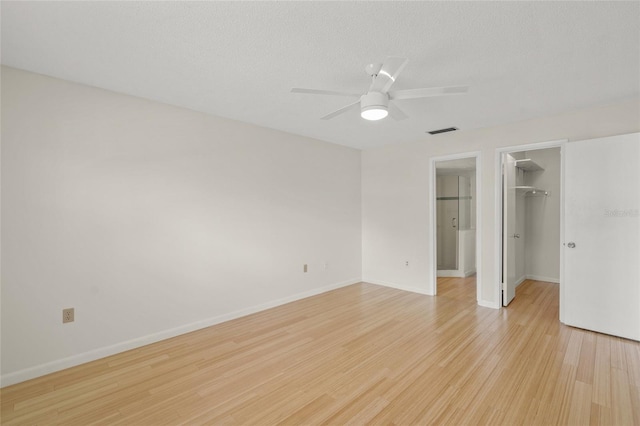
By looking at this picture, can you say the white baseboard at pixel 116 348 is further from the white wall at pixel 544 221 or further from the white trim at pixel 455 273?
the white wall at pixel 544 221

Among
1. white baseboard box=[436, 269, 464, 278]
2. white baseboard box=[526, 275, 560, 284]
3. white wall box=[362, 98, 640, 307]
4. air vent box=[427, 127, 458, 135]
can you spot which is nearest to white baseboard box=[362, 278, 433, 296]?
white wall box=[362, 98, 640, 307]

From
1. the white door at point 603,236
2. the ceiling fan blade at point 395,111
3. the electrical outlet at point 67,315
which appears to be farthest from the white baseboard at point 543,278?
the electrical outlet at point 67,315

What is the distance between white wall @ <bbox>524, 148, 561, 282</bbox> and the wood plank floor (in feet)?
8.28

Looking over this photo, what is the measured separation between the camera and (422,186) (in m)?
4.79

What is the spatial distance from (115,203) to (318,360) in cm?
245

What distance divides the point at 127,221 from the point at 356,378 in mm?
2608

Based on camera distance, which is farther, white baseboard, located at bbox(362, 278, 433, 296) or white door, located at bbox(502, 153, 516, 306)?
white baseboard, located at bbox(362, 278, 433, 296)

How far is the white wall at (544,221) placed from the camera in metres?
5.52

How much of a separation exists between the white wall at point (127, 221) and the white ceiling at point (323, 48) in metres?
0.39

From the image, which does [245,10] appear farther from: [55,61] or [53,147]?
[53,147]

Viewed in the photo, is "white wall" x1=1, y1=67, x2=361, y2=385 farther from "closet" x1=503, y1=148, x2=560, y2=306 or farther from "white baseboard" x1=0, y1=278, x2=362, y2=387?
"closet" x1=503, y1=148, x2=560, y2=306

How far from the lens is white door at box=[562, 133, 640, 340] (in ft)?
9.91

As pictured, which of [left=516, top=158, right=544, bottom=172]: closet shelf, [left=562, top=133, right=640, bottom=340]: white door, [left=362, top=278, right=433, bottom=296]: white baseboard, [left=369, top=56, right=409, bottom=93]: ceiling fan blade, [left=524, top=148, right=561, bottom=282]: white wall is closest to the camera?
[left=369, top=56, right=409, bottom=93]: ceiling fan blade

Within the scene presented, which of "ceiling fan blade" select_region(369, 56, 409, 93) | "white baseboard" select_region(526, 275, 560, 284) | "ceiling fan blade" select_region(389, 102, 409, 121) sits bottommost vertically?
"white baseboard" select_region(526, 275, 560, 284)
